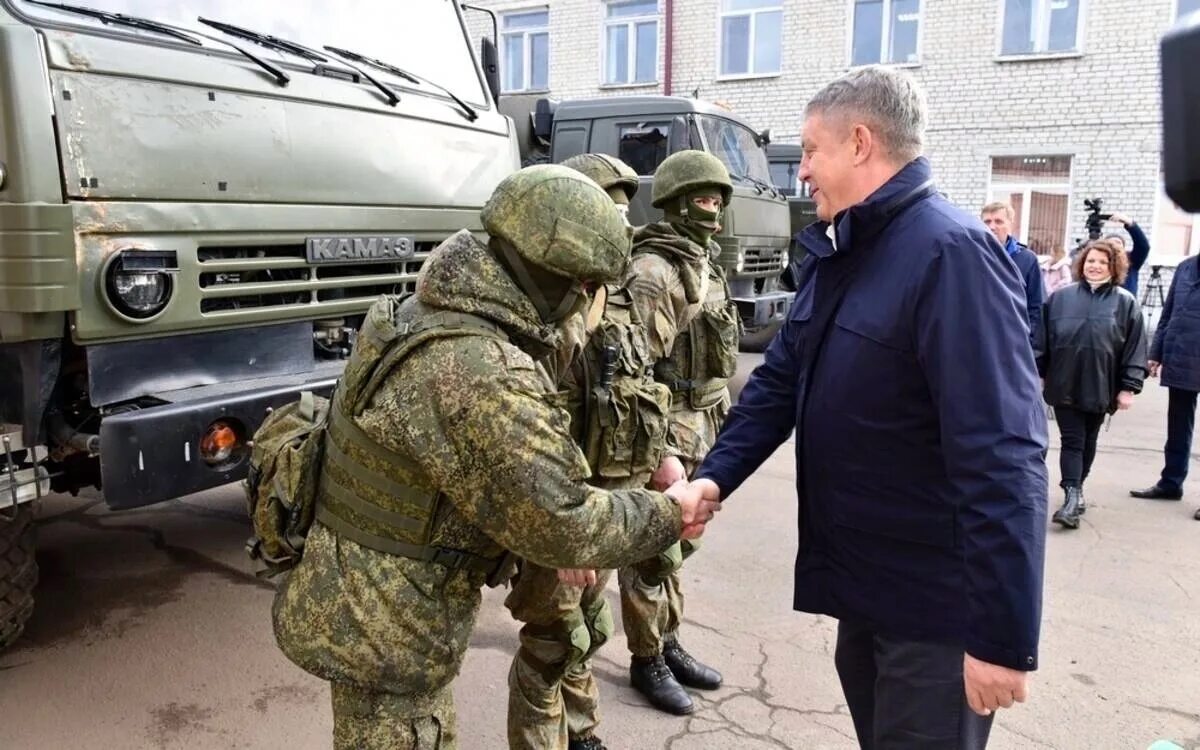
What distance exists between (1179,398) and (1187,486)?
2.23 feet

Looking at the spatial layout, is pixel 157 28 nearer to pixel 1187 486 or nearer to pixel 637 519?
pixel 637 519

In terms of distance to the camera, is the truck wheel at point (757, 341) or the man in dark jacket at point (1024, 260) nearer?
the man in dark jacket at point (1024, 260)

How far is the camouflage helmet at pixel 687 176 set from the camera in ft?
10.7

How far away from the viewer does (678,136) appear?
24.2 ft

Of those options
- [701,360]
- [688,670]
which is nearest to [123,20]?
[701,360]

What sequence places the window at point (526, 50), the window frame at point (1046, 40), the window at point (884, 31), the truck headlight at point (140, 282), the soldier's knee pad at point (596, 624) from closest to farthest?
the soldier's knee pad at point (596, 624) → the truck headlight at point (140, 282) → the window frame at point (1046, 40) → the window at point (884, 31) → the window at point (526, 50)

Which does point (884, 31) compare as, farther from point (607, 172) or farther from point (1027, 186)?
point (607, 172)

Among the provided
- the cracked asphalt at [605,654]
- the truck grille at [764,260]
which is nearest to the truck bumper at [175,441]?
the cracked asphalt at [605,654]

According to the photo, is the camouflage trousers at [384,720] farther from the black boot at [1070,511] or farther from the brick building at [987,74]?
the brick building at [987,74]

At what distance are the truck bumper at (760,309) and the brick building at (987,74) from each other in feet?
13.8

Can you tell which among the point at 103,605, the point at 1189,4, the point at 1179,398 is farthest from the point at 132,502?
the point at 1189,4

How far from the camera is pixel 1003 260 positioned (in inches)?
64.0

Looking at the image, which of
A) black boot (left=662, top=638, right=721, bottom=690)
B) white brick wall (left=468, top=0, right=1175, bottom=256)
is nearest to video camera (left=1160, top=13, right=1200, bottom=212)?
black boot (left=662, top=638, right=721, bottom=690)

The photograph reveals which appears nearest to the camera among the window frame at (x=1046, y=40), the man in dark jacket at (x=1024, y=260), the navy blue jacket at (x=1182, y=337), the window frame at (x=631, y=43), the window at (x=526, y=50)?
the navy blue jacket at (x=1182, y=337)
